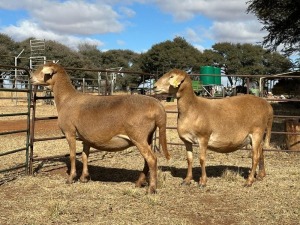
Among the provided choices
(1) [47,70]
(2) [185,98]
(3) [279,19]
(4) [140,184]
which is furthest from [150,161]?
(3) [279,19]

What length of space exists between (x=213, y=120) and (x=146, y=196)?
6.16 feet

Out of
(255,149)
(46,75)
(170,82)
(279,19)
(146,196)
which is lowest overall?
(146,196)

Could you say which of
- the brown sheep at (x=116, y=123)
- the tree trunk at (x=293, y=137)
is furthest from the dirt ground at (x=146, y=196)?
the tree trunk at (x=293, y=137)

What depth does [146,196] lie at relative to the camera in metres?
6.17

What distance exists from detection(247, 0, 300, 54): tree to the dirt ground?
36.0 feet

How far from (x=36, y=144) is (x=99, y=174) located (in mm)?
4153

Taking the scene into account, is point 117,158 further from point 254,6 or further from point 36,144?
point 254,6

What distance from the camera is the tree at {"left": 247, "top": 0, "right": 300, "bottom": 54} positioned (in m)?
18.2

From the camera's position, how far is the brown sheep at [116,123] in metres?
6.36

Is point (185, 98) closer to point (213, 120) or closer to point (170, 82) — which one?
point (170, 82)

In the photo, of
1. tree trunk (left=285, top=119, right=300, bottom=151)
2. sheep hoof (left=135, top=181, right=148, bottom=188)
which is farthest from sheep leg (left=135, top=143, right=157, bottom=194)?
tree trunk (left=285, top=119, right=300, bottom=151)

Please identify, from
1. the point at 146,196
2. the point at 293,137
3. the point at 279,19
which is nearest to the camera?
the point at 146,196

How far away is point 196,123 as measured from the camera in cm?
695

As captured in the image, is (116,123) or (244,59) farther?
(244,59)
